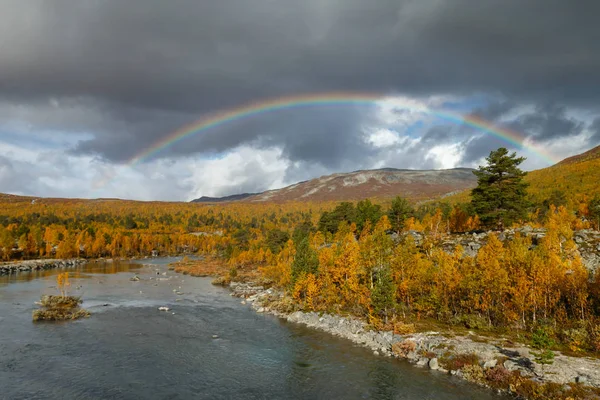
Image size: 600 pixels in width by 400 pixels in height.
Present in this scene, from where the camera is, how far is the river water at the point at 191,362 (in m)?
29.1

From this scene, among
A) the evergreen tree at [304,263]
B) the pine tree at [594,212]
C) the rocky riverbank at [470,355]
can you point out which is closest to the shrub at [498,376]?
the rocky riverbank at [470,355]

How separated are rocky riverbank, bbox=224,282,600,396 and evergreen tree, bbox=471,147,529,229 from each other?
103 feet

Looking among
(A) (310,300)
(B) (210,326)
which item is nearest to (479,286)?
(A) (310,300)

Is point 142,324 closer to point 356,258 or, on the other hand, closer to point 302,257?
point 302,257

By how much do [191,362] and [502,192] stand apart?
5688 centimetres

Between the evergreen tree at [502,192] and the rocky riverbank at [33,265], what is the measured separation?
130100mm

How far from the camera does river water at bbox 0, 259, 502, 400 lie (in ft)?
95.5

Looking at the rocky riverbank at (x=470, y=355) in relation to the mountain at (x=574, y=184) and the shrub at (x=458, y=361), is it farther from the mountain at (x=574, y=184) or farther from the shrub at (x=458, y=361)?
the mountain at (x=574, y=184)

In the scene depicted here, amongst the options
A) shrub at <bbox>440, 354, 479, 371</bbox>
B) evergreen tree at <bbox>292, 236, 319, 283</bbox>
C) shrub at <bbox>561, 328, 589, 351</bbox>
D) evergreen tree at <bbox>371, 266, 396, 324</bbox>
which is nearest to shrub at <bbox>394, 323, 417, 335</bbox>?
evergreen tree at <bbox>371, 266, 396, 324</bbox>

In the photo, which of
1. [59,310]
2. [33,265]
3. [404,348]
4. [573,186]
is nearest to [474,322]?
[404,348]

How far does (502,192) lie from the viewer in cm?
6288

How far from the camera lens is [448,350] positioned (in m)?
35.7

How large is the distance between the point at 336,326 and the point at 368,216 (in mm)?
53761

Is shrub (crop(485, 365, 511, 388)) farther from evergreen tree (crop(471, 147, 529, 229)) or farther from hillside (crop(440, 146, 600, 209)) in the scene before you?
hillside (crop(440, 146, 600, 209))
